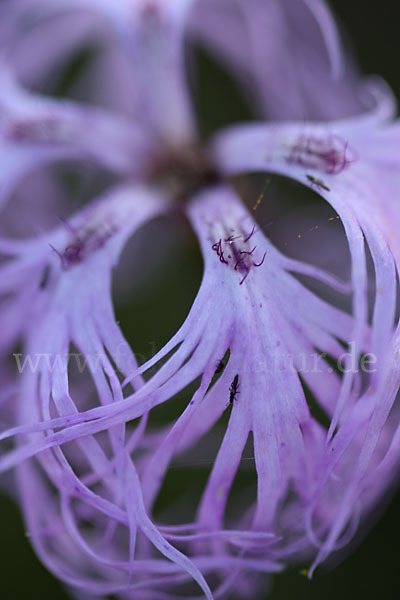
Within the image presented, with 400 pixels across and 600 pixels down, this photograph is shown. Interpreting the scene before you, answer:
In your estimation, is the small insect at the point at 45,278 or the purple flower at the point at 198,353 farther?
the small insect at the point at 45,278

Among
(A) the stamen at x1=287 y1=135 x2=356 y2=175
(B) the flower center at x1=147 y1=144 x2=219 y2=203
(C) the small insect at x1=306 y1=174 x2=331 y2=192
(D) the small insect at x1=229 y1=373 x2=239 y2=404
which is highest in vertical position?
(B) the flower center at x1=147 y1=144 x2=219 y2=203

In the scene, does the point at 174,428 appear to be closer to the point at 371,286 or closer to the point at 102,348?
the point at 102,348

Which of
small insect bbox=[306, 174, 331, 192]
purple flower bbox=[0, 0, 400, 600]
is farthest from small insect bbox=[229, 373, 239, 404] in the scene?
small insect bbox=[306, 174, 331, 192]

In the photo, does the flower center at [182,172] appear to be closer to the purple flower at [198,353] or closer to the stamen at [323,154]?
the purple flower at [198,353]

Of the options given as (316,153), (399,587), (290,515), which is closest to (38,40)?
(316,153)

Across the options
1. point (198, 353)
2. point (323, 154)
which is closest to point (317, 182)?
point (323, 154)

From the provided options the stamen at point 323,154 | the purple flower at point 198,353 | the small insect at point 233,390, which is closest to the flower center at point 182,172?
the purple flower at point 198,353

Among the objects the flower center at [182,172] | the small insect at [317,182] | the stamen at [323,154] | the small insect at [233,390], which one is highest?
the flower center at [182,172]

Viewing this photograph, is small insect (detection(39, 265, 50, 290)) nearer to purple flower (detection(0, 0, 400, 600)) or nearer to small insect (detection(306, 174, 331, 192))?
purple flower (detection(0, 0, 400, 600))
